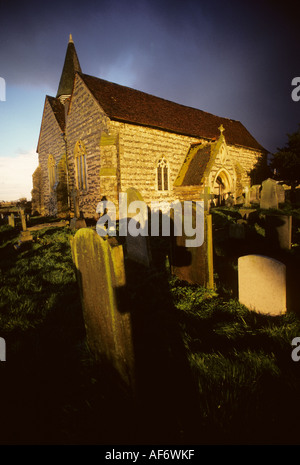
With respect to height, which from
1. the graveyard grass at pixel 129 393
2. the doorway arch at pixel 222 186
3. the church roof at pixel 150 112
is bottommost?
the graveyard grass at pixel 129 393

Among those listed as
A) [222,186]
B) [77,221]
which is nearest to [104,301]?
[77,221]

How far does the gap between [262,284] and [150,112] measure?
49.3 feet

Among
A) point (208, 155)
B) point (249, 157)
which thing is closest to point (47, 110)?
point (208, 155)

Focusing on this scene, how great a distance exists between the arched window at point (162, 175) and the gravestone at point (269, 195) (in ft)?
21.8

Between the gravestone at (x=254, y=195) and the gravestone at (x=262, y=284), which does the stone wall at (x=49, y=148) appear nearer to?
the gravestone at (x=254, y=195)

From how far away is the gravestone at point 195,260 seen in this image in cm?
416

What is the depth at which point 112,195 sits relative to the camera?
12.4 m

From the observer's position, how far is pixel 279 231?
546 centimetres

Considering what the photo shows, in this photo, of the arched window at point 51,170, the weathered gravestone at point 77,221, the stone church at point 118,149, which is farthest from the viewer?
the arched window at point 51,170

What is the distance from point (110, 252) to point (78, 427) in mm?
1471

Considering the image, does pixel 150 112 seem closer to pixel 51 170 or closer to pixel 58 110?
pixel 58 110

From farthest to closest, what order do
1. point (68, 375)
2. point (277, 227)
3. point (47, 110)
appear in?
1. point (47, 110)
2. point (277, 227)
3. point (68, 375)

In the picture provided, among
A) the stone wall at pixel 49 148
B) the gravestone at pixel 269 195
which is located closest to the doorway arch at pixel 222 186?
the gravestone at pixel 269 195
